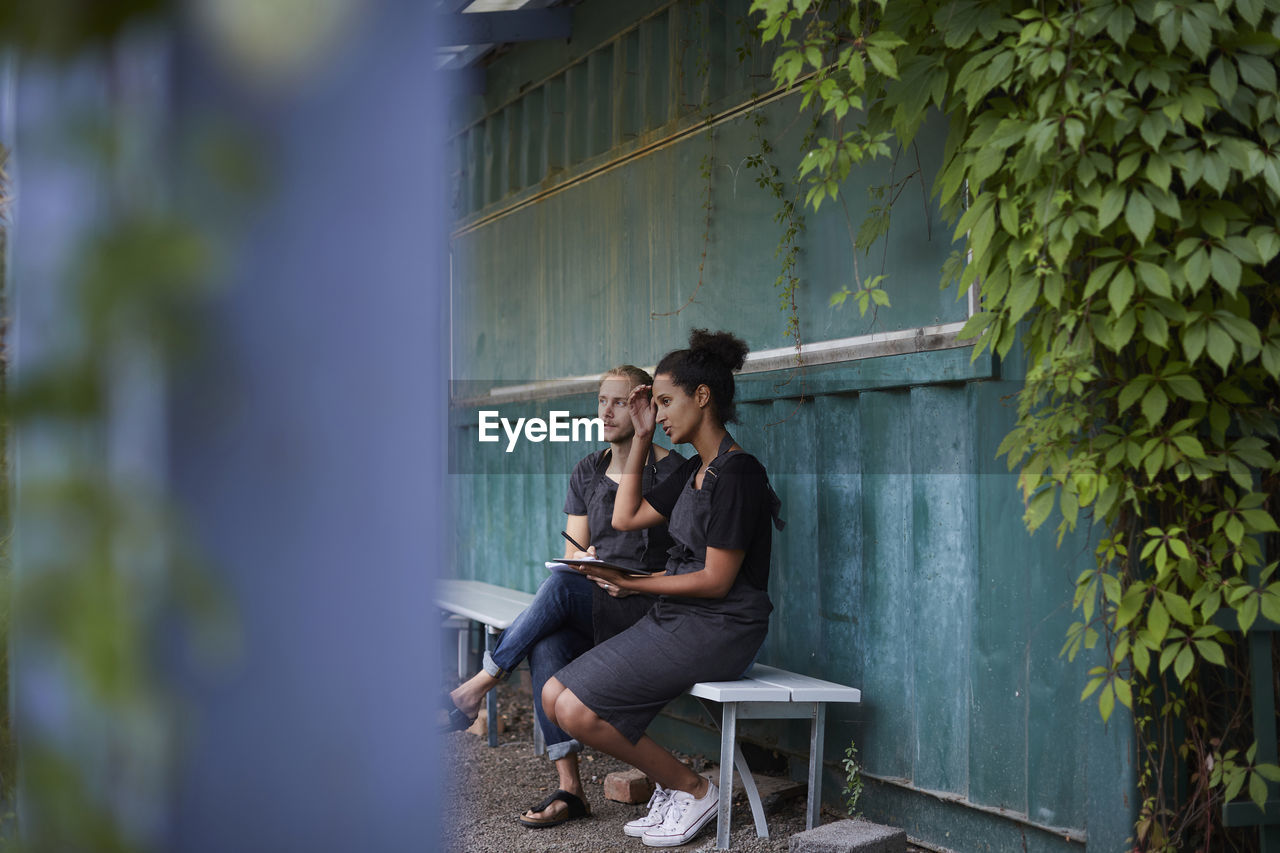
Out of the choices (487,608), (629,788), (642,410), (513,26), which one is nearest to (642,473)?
(642,410)

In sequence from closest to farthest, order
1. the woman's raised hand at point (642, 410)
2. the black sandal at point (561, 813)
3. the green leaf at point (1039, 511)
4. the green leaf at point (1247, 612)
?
1. the green leaf at point (1247, 612)
2. the green leaf at point (1039, 511)
3. the black sandal at point (561, 813)
4. the woman's raised hand at point (642, 410)

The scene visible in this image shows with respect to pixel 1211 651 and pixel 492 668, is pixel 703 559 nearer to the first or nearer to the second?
pixel 492 668

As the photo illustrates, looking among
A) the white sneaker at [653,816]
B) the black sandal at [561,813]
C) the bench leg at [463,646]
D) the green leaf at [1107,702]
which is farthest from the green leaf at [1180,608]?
the bench leg at [463,646]

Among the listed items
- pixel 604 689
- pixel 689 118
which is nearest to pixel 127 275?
pixel 604 689

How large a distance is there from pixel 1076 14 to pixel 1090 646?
137cm

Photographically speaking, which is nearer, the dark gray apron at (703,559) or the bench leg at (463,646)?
the dark gray apron at (703,559)

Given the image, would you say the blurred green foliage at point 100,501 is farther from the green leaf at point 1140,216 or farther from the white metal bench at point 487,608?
the white metal bench at point 487,608

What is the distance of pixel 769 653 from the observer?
13.8 ft

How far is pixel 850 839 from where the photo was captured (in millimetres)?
3176

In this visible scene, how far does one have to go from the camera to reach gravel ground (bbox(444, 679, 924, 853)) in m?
3.63

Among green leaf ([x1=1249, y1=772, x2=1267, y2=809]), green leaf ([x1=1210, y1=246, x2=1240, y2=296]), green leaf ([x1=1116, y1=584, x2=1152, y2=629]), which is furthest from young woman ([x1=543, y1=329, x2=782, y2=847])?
green leaf ([x1=1210, y1=246, x2=1240, y2=296])

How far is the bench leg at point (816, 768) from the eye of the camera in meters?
3.52

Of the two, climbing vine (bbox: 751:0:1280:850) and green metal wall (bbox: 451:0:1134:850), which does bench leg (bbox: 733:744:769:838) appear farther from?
climbing vine (bbox: 751:0:1280:850)

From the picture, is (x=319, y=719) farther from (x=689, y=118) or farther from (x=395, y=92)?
(x=689, y=118)
